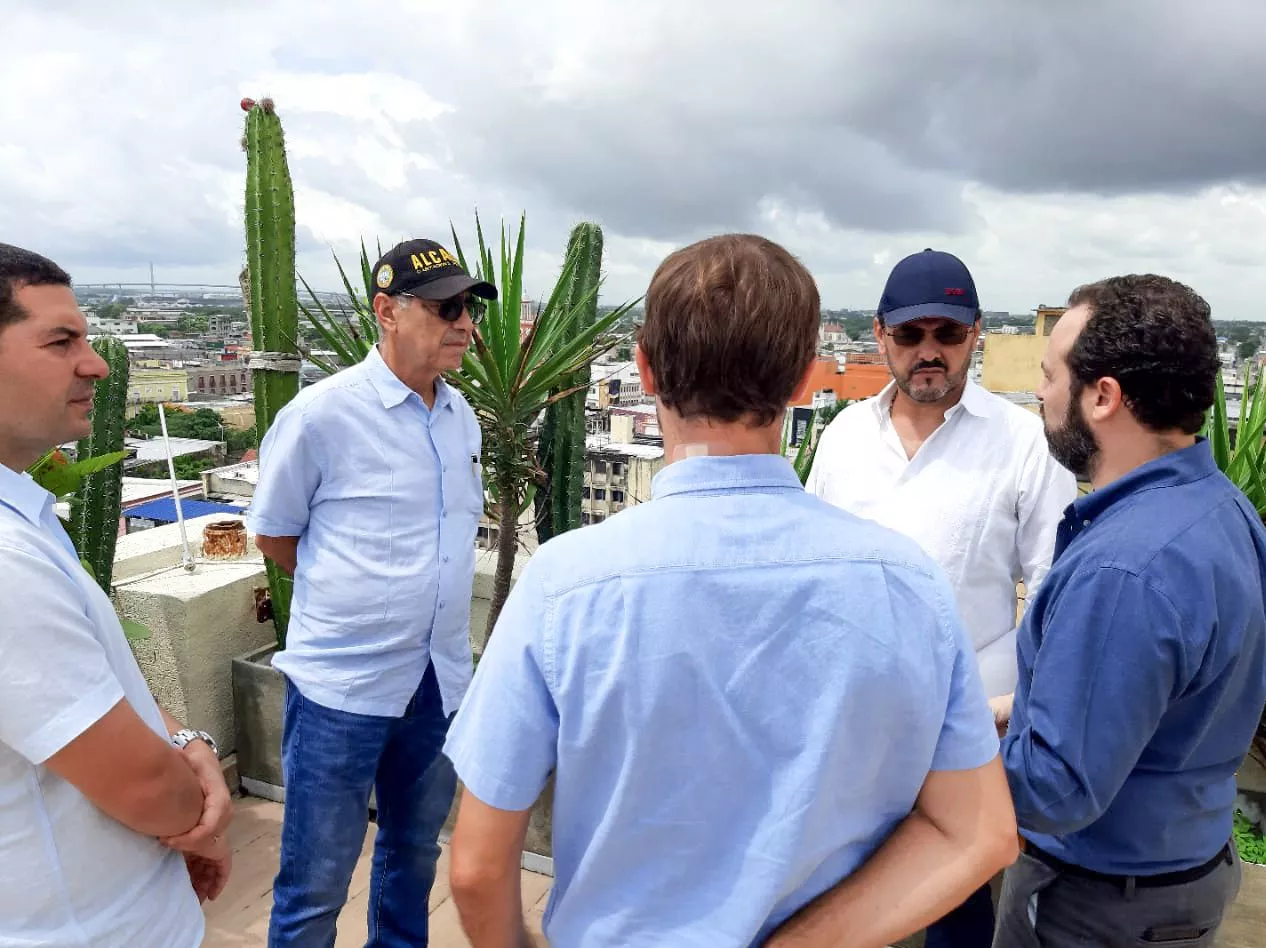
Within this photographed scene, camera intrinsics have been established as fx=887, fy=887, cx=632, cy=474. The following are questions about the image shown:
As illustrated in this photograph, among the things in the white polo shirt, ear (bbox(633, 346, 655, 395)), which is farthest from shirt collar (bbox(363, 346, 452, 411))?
ear (bbox(633, 346, 655, 395))

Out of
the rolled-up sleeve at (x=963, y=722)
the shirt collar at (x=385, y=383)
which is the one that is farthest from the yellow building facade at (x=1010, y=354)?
the rolled-up sleeve at (x=963, y=722)

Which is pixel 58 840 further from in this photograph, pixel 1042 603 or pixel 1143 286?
pixel 1143 286

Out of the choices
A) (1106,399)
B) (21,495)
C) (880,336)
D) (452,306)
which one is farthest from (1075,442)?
(21,495)

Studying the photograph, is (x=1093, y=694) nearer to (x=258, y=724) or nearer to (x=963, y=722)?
(x=963, y=722)

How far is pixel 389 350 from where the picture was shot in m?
2.09

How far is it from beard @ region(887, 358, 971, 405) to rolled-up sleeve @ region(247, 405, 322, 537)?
1.31 m

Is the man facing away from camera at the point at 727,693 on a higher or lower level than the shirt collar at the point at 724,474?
lower

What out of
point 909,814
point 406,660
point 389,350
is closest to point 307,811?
point 406,660

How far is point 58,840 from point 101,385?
7.72 feet

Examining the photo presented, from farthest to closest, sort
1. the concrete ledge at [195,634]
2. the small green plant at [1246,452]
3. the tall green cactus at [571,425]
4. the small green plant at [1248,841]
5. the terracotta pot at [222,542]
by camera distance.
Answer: the tall green cactus at [571,425]
the terracotta pot at [222,542]
the concrete ledge at [195,634]
the small green plant at [1246,452]
the small green plant at [1248,841]

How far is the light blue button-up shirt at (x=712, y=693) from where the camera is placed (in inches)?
32.1

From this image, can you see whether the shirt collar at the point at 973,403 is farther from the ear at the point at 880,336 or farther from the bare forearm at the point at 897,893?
the bare forearm at the point at 897,893

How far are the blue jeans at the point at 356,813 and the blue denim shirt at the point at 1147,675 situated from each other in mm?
1285

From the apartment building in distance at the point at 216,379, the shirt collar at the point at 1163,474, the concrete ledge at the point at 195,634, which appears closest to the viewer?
the shirt collar at the point at 1163,474
